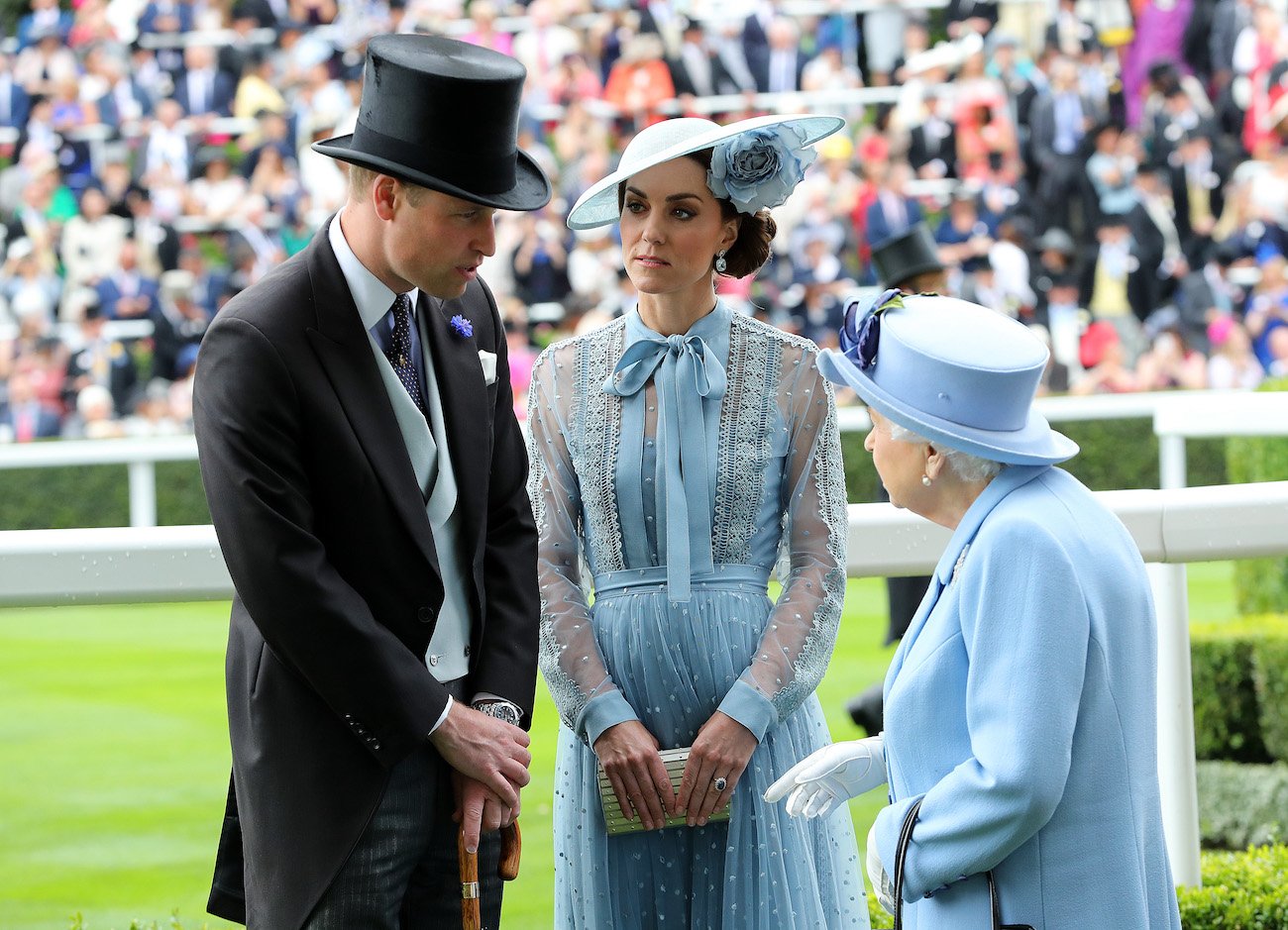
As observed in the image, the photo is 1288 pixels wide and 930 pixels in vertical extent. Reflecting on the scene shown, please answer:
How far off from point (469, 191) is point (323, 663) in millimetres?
679

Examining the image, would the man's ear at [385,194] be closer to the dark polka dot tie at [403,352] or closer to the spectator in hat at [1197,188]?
the dark polka dot tie at [403,352]

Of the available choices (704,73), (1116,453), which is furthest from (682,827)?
(704,73)

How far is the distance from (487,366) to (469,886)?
2.55ft

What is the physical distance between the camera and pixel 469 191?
7.94 feet

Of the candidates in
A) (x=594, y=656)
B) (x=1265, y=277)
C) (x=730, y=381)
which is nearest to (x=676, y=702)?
(x=594, y=656)

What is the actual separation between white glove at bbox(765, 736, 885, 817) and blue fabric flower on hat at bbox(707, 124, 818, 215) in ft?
3.07

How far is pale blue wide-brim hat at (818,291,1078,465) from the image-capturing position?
214 centimetres

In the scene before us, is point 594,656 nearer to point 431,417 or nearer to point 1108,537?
point 431,417

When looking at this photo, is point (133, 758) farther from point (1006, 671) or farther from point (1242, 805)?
point (1006, 671)

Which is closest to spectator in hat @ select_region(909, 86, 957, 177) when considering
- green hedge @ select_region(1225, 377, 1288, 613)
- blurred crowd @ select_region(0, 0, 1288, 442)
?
blurred crowd @ select_region(0, 0, 1288, 442)

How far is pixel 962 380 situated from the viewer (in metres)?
2.14

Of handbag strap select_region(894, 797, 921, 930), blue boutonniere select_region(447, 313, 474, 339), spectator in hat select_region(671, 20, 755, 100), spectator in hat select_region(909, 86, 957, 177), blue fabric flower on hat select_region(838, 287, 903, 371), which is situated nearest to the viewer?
handbag strap select_region(894, 797, 921, 930)

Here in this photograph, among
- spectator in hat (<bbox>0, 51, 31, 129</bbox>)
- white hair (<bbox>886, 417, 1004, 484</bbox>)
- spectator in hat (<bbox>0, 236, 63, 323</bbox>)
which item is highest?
spectator in hat (<bbox>0, 51, 31, 129</bbox>)

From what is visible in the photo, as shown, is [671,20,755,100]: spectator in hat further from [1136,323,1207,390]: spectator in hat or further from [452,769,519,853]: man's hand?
[452,769,519,853]: man's hand
